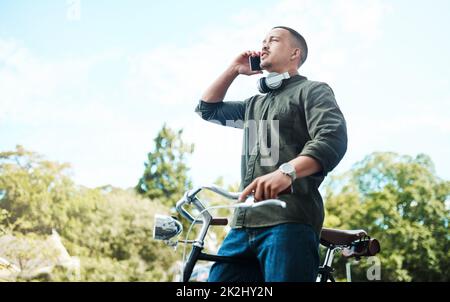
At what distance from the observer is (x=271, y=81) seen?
1.67 meters

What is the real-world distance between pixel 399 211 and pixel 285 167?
1688 cm

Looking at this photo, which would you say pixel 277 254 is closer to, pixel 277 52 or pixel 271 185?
pixel 271 185

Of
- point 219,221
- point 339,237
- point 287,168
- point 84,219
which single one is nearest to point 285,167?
point 287,168

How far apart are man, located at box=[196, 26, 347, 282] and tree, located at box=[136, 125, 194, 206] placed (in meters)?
16.3

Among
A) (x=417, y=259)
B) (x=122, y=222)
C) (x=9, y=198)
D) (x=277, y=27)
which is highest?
(x=277, y=27)

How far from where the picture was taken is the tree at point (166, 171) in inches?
722

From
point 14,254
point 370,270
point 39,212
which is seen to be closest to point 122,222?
point 39,212

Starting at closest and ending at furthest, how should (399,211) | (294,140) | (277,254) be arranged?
(277,254), (294,140), (399,211)

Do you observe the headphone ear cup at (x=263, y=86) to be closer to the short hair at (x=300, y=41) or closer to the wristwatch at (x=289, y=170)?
the short hair at (x=300, y=41)

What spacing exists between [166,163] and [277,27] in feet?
56.9

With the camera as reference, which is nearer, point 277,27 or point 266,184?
point 266,184

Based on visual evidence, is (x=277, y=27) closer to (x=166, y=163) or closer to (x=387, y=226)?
(x=387, y=226)

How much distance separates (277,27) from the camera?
1754 mm

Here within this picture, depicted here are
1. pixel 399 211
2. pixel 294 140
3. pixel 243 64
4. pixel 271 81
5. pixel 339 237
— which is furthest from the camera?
pixel 399 211
